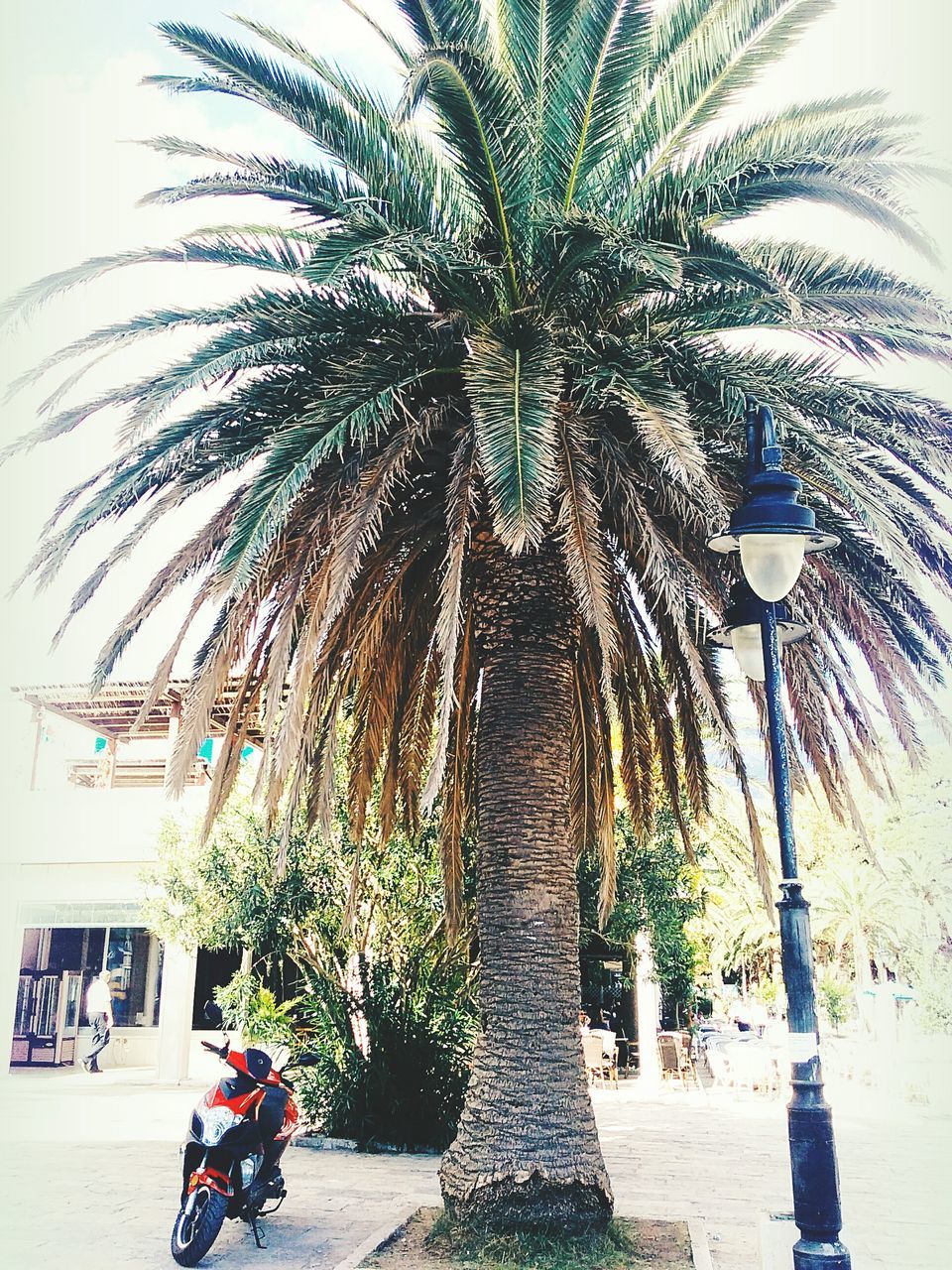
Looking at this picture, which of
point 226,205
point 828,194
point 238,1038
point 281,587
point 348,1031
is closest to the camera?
point 828,194

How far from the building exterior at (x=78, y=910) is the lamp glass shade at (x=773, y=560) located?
15652 mm

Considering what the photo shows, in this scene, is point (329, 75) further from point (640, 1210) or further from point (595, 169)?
point (640, 1210)

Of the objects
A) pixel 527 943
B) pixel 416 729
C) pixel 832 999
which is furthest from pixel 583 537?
pixel 832 999

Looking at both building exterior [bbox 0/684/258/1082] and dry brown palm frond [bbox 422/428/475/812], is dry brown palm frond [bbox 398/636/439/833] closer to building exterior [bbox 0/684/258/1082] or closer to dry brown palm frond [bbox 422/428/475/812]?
dry brown palm frond [bbox 422/428/475/812]

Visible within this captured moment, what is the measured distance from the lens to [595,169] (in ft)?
24.1

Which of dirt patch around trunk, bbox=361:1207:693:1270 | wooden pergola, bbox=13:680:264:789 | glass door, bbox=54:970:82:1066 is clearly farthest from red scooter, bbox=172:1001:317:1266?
glass door, bbox=54:970:82:1066

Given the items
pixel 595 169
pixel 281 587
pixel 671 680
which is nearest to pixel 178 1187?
pixel 281 587

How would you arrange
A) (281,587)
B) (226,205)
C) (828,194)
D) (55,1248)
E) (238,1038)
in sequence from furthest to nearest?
(238,1038)
(281,587)
(226,205)
(55,1248)
(828,194)

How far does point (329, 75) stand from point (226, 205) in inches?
52.0

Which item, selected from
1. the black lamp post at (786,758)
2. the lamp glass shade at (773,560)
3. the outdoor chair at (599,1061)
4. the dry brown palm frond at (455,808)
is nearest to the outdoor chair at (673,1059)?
the outdoor chair at (599,1061)

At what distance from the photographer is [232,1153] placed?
6801 millimetres

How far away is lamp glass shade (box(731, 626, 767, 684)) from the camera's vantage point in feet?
19.5

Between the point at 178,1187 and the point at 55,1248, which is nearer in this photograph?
the point at 55,1248

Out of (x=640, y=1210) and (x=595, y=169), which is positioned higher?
(x=595, y=169)
